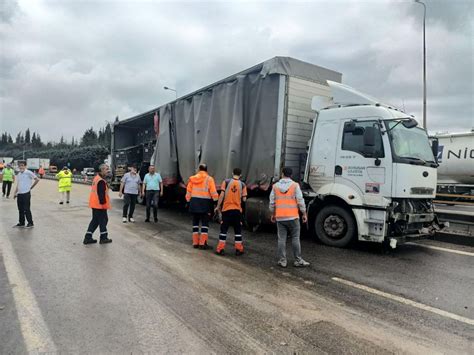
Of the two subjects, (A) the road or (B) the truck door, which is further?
(B) the truck door

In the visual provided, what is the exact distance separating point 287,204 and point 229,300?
2.07 m

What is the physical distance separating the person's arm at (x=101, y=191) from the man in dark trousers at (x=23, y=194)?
2.70 m

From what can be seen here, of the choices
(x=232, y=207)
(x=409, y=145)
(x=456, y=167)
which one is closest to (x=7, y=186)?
(x=232, y=207)

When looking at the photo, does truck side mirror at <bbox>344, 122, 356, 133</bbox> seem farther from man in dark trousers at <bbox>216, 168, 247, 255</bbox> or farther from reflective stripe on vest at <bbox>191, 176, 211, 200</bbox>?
reflective stripe on vest at <bbox>191, 176, 211, 200</bbox>

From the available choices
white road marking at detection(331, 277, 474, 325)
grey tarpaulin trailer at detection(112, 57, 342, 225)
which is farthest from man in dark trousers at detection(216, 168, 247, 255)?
white road marking at detection(331, 277, 474, 325)

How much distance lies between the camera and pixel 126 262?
5.76m

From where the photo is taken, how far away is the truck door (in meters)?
6.45

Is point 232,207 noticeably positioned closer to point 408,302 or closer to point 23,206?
point 408,302

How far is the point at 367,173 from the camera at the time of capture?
261 inches

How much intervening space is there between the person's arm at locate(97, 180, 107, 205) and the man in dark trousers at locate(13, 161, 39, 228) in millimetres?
2698

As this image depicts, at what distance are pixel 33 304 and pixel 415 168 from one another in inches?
239

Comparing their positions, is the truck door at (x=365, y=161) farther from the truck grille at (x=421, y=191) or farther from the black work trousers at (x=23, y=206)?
the black work trousers at (x=23, y=206)

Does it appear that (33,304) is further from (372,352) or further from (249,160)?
(249,160)

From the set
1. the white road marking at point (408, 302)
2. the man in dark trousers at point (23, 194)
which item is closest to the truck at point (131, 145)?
the man in dark trousers at point (23, 194)
